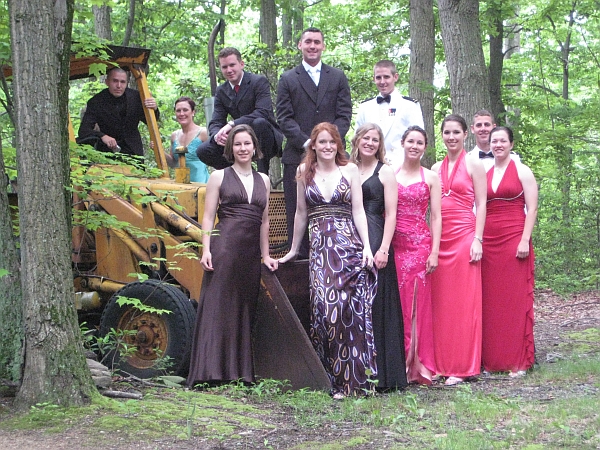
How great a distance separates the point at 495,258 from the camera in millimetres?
7406

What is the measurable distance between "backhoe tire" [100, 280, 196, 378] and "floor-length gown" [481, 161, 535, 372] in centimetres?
261

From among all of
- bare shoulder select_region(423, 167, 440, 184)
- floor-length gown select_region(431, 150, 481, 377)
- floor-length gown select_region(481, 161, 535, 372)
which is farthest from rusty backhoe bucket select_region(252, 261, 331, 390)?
floor-length gown select_region(481, 161, 535, 372)

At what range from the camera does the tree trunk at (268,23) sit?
14.1 meters

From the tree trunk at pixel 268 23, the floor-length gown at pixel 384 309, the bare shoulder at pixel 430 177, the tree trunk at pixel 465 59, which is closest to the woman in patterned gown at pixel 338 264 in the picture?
the floor-length gown at pixel 384 309

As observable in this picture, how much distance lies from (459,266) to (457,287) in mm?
181

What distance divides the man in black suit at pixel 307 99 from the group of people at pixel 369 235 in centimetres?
1

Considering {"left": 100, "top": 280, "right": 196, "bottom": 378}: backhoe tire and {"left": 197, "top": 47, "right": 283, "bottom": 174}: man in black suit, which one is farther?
{"left": 197, "top": 47, "right": 283, "bottom": 174}: man in black suit

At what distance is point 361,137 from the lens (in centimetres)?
669

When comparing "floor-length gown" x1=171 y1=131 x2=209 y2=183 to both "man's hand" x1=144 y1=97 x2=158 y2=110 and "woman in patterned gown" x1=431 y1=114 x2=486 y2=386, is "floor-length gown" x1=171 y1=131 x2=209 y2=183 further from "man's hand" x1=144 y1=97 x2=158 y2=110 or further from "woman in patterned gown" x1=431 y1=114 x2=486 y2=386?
"woman in patterned gown" x1=431 y1=114 x2=486 y2=386

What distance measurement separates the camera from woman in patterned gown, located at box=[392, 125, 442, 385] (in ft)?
22.8

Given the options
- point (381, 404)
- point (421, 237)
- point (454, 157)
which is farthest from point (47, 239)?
point (454, 157)

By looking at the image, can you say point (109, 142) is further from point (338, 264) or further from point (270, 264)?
point (338, 264)

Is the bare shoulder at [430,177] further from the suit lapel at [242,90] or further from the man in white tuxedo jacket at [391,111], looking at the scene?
the suit lapel at [242,90]

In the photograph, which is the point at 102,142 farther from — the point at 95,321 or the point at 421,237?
the point at 421,237
